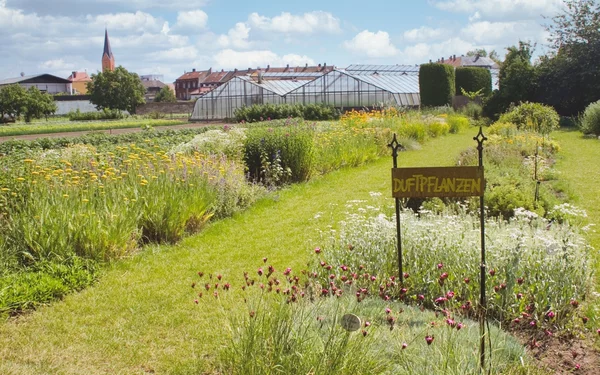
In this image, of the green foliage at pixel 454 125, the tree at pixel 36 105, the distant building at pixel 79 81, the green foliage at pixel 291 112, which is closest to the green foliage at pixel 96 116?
the tree at pixel 36 105

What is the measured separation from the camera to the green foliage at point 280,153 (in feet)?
34.8

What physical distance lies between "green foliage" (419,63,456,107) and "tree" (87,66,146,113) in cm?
3201

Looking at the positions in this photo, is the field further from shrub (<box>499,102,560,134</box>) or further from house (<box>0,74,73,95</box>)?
house (<box>0,74,73,95</box>)

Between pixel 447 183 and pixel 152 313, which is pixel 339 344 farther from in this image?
pixel 152 313

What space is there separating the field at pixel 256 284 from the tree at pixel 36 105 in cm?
3925

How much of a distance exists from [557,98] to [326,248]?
25.5 meters

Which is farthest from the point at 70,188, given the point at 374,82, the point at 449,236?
the point at 374,82

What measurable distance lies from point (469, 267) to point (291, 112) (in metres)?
27.3

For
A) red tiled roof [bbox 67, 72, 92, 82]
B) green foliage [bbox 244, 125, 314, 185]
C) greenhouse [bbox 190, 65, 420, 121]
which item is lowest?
green foliage [bbox 244, 125, 314, 185]

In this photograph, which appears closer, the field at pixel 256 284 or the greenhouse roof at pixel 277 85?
the field at pixel 256 284

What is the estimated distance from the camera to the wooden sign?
3.67 meters

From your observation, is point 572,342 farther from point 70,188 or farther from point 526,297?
point 70,188

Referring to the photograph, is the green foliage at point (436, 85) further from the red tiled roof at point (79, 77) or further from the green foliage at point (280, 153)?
the red tiled roof at point (79, 77)

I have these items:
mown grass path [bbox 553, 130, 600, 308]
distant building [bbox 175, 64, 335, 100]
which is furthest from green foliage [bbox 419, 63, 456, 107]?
distant building [bbox 175, 64, 335, 100]
